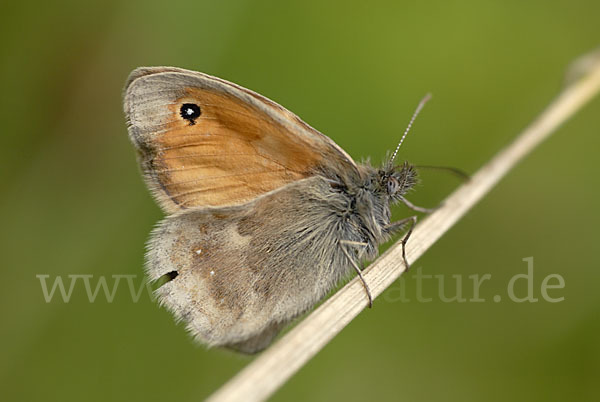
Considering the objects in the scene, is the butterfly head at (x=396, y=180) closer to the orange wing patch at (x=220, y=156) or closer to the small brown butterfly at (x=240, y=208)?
the small brown butterfly at (x=240, y=208)

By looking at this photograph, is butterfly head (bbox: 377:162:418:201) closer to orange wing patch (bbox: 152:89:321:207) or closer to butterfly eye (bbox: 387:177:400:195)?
butterfly eye (bbox: 387:177:400:195)

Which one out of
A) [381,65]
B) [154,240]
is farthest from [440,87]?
[154,240]

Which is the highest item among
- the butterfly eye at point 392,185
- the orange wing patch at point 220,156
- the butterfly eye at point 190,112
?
the butterfly eye at point 190,112

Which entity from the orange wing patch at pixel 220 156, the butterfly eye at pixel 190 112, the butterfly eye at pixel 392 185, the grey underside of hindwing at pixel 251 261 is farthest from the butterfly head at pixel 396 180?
the butterfly eye at pixel 190 112

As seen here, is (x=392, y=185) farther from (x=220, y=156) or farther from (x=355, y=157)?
(x=355, y=157)

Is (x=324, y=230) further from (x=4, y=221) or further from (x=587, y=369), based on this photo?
(x=4, y=221)

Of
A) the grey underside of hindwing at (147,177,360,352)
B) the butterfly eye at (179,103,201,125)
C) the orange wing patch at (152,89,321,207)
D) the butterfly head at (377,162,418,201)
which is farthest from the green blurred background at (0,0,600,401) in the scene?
the butterfly eye at (179,103,201,125)
